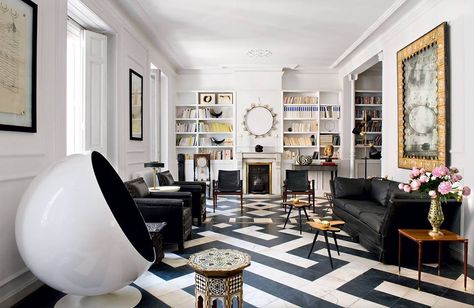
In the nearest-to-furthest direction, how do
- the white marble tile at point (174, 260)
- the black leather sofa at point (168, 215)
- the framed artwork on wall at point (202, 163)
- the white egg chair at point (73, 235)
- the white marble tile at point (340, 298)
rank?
the white egg chair at point (73, 235)
the white marble tile at point (340, 298)
the white marble tile at point (174, 260)
the black leather sofa at point (168, 215)
the framed artwork on wall at point (202, 163)

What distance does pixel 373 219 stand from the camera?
153 inches

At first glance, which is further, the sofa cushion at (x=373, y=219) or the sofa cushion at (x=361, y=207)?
the sofa cushion at (x=361, y=207)

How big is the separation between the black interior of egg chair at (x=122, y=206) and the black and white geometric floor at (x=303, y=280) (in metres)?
0.43

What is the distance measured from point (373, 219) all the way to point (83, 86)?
4047 millimetres

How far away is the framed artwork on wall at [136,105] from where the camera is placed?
5217 mm

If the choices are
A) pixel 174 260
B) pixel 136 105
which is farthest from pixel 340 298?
pixel 136 105

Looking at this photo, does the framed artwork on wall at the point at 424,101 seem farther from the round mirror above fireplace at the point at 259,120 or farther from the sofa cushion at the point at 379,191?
the round mirror above fireplace at the point at 259,120

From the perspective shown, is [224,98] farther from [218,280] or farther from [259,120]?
[218,280]

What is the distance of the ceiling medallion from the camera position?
6970mm

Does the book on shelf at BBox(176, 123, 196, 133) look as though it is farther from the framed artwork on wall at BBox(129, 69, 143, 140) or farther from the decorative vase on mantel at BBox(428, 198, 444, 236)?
the decorative vase on mantel at BBox(428, 198, 444, 236)

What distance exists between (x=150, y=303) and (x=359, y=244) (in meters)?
2.89

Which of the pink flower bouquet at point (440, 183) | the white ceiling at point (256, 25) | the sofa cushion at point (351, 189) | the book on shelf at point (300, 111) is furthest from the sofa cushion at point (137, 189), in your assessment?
the book on shelf at point (300, 111)

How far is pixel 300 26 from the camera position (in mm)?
5535

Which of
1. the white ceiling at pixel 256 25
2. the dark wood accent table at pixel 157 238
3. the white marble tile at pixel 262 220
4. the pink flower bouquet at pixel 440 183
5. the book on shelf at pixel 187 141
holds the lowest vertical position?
the white marble tile at pixel 262 220
